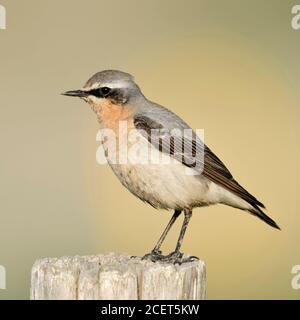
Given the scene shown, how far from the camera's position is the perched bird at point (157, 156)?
6090 millimetres

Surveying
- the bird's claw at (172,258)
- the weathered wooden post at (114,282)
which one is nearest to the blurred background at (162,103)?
the bird's claw at (172,258)

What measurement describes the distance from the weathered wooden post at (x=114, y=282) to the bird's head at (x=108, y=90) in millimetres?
1530

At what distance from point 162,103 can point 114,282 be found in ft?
16.4

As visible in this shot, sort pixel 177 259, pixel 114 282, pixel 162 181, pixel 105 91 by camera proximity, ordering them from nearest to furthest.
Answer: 1. pixel 114 282
2. pixel 177 259
3. pixel 162 181
4. pixel 105 91

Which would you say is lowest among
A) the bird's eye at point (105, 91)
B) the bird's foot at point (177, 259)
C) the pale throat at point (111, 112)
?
the bird's foot at point (177, 259)

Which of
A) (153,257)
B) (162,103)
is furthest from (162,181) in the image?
(162,103)

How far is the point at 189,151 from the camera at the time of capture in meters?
6.28

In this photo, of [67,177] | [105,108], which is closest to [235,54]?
[67,177]

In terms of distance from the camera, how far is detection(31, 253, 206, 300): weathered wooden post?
15.9 feet

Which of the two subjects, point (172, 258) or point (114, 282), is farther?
point (172, 258)

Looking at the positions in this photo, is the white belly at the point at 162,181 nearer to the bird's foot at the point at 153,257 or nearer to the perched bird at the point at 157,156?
the perched bird at the point at 157,156

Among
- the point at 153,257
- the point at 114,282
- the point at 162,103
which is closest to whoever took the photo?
the point at 114,282

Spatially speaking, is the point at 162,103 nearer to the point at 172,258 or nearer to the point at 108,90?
the point at 108,90

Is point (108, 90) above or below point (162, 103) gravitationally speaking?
below
